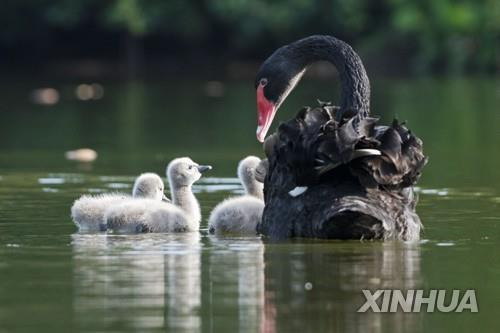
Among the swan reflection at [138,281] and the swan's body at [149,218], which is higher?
the swan's body at [149,218]

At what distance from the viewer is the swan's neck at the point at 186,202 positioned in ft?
30.2

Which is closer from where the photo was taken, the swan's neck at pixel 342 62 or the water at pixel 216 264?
the water at pixel 216 264

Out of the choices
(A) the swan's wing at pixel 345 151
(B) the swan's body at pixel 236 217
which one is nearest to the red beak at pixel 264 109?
(B) the swan's body at pixel 236 217

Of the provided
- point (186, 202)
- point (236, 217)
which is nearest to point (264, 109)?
point (186, 202)

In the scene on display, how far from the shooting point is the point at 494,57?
126 feet

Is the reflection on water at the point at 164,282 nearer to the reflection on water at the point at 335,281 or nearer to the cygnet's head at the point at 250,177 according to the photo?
the reflection on water at the point at 335,281

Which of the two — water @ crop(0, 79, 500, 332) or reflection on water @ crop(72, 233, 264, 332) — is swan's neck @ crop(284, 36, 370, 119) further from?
reflection on water @ crop(72, 233, 264, 332)

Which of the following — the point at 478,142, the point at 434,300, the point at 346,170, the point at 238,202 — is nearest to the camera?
the point at 434,300

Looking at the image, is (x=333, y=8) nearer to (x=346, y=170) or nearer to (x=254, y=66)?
(x=254, y=66)

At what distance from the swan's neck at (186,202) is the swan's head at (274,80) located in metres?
0.72

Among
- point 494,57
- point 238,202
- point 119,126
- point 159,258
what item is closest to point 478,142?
point 119,126

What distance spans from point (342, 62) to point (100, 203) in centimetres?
185

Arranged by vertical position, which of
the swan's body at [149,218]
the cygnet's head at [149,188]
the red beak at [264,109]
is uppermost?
the red beak at [264,109]

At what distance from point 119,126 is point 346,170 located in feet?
41.3
